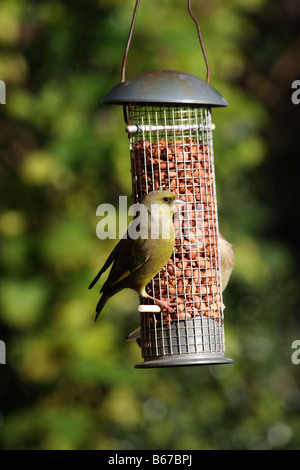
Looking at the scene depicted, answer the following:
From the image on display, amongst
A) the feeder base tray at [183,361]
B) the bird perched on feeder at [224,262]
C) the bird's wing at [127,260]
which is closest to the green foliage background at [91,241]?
the bird perched on feeder at [224,262]

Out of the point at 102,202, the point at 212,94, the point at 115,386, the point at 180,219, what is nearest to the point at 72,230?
the point at 102,202

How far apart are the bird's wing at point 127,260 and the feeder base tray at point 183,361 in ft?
1.89

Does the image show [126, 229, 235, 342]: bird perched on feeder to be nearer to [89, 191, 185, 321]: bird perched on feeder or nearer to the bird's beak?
[89, 191, 185, 321]: bird perched on feeder

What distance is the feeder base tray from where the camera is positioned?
5.41m

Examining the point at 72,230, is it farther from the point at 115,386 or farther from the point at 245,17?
the point at 245,17

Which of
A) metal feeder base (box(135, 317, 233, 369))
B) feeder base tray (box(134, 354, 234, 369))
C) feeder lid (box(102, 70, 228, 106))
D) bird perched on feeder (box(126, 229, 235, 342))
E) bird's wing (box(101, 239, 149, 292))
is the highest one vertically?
feeder lid (box(102, 70, 228, 106))

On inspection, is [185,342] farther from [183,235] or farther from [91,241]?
[91,241]

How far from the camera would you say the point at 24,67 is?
32.1ft

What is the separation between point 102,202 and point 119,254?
3.71m

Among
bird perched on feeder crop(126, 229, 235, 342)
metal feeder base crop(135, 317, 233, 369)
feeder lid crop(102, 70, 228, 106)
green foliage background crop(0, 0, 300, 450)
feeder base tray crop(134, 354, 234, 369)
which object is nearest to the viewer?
feeder lid crop(102, 70, 228, 106)

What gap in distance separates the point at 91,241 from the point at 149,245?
365 cm

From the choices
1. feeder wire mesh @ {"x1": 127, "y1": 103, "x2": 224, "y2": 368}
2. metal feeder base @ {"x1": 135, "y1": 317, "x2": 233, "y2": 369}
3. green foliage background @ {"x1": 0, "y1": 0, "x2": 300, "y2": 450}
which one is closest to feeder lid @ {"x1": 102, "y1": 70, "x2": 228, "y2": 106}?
feeder wire mesh @ {"x1": 127, "y1": 103, "x2": 224, "y2": 368}

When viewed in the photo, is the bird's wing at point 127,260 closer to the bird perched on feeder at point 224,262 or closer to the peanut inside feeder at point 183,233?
the peanut inside feeder at point 183,233

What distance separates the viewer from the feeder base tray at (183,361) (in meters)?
5.41
